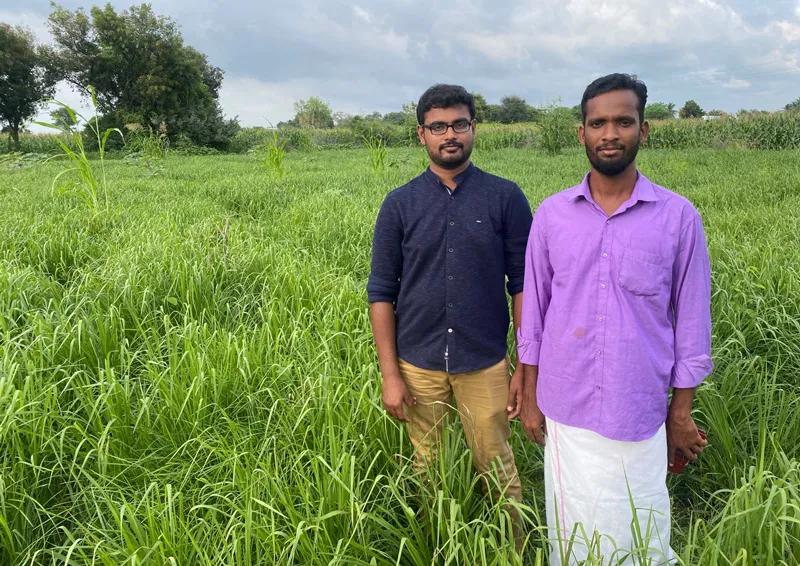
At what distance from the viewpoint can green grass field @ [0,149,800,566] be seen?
4.95ft

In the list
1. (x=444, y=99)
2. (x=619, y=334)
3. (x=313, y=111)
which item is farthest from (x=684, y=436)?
(x=313, y=111)

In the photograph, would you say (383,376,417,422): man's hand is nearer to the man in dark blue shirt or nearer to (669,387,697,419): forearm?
the man in dark blue shirt

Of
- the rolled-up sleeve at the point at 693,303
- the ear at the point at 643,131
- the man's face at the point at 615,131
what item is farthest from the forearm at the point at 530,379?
the ear at the point at 643,131

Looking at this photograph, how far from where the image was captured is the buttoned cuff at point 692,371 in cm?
127

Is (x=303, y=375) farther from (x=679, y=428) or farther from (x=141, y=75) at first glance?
(x=141, y=75)

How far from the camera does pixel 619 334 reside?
51.6 inches

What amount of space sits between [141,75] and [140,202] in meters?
24.0

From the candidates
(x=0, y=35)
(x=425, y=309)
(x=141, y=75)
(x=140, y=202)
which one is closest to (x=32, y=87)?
(x=0, y=35)

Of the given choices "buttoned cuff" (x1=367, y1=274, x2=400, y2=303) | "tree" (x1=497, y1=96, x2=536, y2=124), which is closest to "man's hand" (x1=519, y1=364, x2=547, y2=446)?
"buttoned cuff" (x1=367, y1=274, x2=400, y2=303)

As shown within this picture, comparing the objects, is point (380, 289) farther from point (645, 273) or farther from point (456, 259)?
point (645, 273)

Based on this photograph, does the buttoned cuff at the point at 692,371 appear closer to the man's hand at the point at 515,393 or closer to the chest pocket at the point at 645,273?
the chest pocket at the point at 645,273

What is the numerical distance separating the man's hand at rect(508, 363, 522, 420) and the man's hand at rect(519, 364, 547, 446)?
2cm

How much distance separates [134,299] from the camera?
3.04 m

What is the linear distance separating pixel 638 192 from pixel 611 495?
82 centimetres
